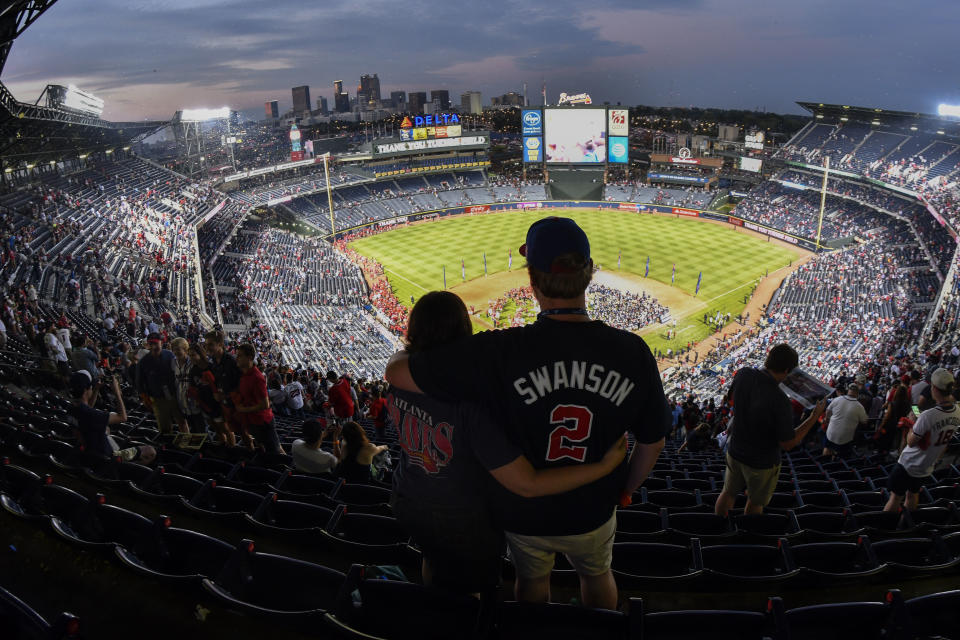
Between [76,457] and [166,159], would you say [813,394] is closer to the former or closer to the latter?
[76,457]

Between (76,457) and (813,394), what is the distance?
335 inches

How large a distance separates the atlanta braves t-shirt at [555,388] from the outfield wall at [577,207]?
186 feet

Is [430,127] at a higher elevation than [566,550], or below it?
higher

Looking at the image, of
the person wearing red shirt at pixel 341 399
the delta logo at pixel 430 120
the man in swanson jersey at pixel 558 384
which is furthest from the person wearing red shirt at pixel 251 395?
the delta logo at pixel 430 120

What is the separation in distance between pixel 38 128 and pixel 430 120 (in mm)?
49994

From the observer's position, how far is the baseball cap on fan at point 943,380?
231 inches

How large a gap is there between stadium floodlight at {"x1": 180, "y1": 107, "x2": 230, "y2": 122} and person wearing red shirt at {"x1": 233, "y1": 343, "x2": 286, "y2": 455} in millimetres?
59803

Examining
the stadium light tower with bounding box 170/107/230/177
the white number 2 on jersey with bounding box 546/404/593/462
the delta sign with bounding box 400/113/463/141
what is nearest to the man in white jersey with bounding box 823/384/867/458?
the white number 2 on jersey with bounding box 546/404/593/462

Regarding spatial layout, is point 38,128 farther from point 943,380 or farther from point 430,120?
point 430,120

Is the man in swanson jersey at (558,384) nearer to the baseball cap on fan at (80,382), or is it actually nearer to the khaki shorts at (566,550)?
the khaki shorts at (566,550)

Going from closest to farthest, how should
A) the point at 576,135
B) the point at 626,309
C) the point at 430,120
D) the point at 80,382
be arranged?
the point at 80,382
the point at 626,309
the point at 576,135
the point at 430,120

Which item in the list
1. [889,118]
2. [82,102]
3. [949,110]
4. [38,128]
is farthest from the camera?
[889,118]

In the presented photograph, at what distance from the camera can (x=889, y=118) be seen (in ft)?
191

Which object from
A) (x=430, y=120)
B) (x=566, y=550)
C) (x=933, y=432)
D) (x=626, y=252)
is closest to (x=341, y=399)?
(x=566, y=550)
